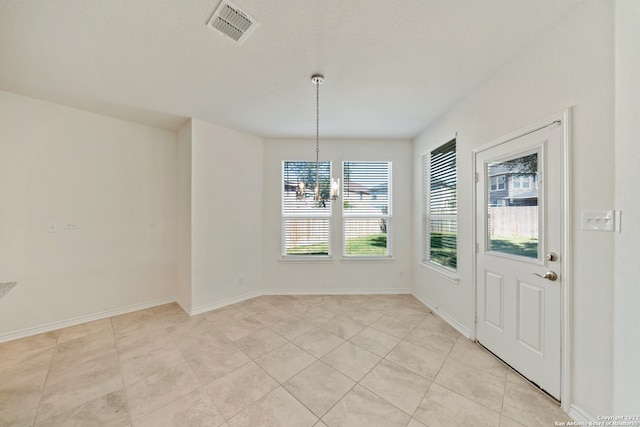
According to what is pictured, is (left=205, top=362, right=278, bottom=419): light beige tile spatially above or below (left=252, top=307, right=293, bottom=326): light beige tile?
above

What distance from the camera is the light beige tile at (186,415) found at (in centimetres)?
155

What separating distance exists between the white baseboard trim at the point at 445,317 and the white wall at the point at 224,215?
2.70 metres

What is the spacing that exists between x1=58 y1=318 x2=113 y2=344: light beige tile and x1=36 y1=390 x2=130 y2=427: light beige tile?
4.27ft

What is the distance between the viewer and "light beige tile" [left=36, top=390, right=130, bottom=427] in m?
1.55

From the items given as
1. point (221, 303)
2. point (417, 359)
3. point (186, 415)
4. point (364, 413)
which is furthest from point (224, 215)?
point (417, 359)

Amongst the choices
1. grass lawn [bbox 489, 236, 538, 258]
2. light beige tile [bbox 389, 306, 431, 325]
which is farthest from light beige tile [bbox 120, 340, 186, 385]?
grass lawn [bbox 489, 236, 538, 258]

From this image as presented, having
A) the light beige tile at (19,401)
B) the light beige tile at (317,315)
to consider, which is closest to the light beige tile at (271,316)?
the light beige tile at (317,315)

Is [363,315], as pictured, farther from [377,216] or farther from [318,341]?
[377,216]

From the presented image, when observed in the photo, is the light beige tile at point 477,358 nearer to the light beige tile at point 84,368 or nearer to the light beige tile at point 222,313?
the light beige tile at point 222,313

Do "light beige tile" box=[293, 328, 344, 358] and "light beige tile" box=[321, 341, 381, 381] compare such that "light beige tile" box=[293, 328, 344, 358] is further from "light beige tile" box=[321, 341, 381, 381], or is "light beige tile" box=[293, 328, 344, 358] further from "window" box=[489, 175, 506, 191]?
"window" box=[489, 175, 506, 191]

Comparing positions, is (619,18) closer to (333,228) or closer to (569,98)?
(569,98)

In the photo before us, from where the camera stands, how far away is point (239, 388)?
1.87m

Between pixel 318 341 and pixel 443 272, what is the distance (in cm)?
189

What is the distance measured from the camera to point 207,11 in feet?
5.10
